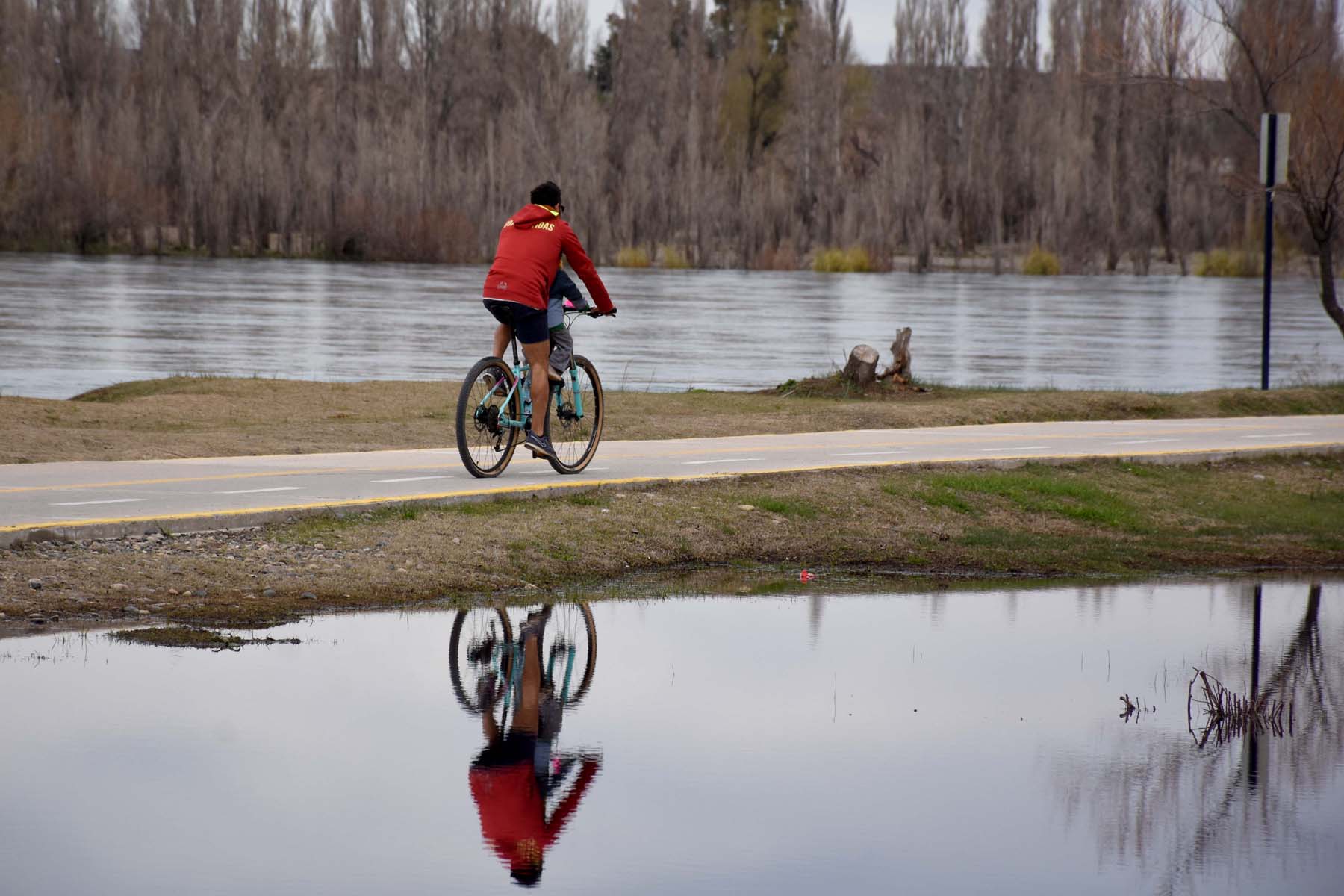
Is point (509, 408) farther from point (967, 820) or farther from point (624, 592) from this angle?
point (967, 820)

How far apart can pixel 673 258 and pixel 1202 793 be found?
7297 cm

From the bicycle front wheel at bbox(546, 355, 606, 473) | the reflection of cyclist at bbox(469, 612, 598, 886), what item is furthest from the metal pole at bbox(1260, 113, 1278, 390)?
the reflection of cyclist at bbox(469, 612, 598, 886)

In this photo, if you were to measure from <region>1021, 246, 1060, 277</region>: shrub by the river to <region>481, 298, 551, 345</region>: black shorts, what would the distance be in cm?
6621

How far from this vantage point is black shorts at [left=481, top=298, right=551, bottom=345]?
11.4 metres

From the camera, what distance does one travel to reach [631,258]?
7788 cm

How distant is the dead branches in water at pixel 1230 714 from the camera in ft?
23.2

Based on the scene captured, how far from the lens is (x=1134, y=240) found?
75.6m

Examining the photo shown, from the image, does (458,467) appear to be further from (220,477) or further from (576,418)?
(220,477)

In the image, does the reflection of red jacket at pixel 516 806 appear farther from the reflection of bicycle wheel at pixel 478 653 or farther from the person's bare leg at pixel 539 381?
the person's bare leg at pixel 539 381

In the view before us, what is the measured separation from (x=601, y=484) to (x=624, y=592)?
2283 mm

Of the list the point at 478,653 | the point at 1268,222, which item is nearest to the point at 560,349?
the point at 478,653

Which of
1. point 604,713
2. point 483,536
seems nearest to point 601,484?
point 483,536

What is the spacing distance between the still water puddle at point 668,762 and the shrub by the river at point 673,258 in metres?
70.0

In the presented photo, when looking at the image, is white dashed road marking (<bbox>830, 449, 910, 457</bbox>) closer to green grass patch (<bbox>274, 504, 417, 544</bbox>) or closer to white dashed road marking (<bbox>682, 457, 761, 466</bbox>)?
white dashed road marking (<bbox>682, 457, 761, 466</bbox>)
